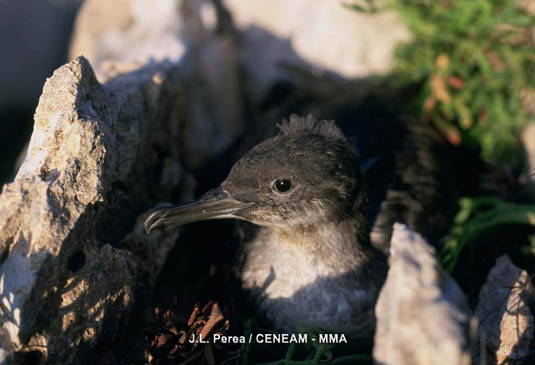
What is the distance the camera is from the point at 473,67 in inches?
134

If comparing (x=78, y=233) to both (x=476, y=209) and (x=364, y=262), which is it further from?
(x=476, y=209)

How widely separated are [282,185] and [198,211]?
1.16ft

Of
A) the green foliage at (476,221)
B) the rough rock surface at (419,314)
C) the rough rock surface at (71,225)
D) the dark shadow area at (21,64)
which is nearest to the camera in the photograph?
the rough rock surface at (419,314)

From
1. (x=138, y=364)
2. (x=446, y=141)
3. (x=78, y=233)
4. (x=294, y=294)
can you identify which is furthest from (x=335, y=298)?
(x=446, y=141)

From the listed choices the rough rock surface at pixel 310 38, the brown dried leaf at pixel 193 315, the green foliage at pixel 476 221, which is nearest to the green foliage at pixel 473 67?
the rough rock surface at pixel 310 38

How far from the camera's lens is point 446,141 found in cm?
337

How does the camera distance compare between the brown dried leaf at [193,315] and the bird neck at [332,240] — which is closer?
the brown dried leaf at [193,315]

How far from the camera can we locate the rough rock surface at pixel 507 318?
2121mm

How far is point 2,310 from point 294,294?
44.7 inches

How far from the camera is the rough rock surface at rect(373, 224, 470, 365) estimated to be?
1547mm

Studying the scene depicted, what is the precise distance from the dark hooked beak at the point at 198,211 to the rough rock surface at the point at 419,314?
0.75 meters

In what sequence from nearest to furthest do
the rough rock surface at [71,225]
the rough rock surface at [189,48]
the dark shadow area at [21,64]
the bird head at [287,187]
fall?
the rough rock surface at [71,225], the bird head at [287,187], the rough rock surface at [189,48], the dark shadow area at [21,64]

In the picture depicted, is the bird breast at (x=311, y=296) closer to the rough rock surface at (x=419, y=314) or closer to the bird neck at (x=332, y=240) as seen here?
the bird neck at (x=332, y=240)

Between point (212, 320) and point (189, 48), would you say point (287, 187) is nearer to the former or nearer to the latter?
point (212, 320)
